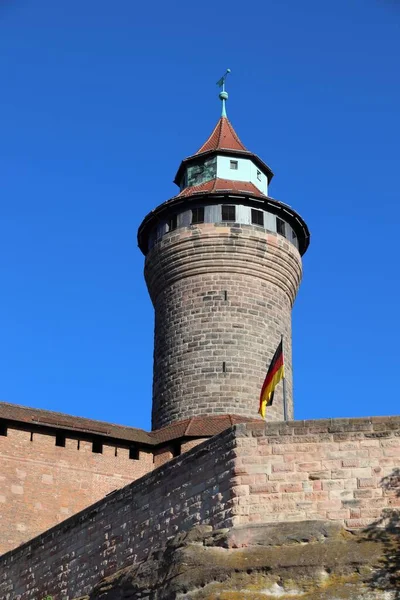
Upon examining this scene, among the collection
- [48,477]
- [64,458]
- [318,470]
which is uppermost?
[64,458]

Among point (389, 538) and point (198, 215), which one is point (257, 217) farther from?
point (389, 538)

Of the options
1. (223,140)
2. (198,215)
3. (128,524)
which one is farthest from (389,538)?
(223,140)

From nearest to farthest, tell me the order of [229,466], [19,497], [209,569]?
[209,569], [229,466], [19,497]

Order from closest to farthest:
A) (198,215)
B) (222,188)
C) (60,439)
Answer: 1. (60,439)
2. (198,215)
3. (222,188)

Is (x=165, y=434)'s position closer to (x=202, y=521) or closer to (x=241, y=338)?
(x=241, y=338)

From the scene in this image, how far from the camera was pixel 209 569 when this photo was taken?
43.3 ft

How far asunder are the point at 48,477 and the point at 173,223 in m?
7.44

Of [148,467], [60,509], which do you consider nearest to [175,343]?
[148,467]

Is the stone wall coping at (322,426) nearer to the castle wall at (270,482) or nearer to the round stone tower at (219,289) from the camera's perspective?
the castle wall at (270,482)

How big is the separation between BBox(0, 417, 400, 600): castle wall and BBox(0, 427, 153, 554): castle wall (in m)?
6.70

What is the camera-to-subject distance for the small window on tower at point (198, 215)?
26.4 m

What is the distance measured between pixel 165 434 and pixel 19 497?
3600mm

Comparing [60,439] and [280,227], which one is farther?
[280,227]

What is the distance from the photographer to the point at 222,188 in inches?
1062
